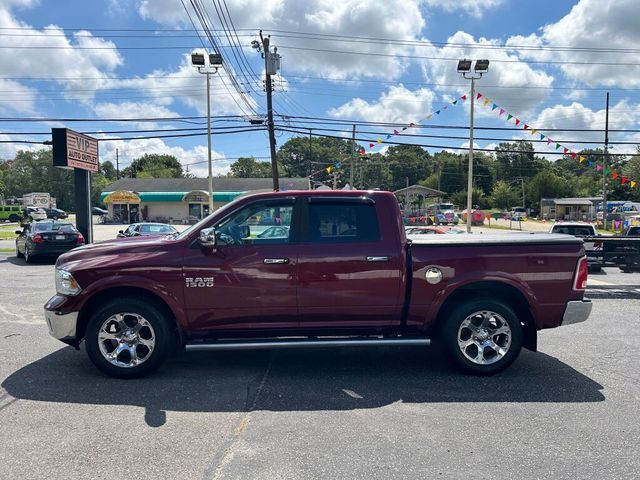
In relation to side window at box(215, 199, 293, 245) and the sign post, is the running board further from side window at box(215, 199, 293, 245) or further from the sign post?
the sign post

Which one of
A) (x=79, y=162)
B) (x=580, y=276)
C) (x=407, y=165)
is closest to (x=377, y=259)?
(x=580, y=276)

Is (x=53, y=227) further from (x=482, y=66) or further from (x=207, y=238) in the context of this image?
(x=482, y=66)

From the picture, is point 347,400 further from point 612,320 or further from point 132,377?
point 612,320

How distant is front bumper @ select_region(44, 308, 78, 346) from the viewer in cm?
469

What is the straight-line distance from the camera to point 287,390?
179 inches

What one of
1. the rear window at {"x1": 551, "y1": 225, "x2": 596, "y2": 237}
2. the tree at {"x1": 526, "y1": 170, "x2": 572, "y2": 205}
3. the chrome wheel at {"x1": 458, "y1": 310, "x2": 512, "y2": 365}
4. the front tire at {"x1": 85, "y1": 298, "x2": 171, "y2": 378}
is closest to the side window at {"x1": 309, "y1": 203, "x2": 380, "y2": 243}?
the chrome wheel at {"x1": 458, "y1": 310, "x2": 512, "y2": 365}

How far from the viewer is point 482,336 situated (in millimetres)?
4945

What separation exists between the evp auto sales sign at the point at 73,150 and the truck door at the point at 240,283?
640 inches

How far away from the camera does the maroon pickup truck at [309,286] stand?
4691 millimetres

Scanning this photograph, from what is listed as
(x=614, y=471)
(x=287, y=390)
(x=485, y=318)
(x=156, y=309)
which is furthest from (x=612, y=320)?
(x=156, y=309)

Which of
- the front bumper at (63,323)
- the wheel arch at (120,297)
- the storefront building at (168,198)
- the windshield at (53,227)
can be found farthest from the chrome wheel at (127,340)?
the storefront building at (168,198)

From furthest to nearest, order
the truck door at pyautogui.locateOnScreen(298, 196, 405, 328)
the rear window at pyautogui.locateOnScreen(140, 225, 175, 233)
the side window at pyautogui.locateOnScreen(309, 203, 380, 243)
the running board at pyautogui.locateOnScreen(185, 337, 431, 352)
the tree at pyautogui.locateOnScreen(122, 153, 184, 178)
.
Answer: the tree at pyautogui.locateOnScreen(122, 153, 184, 178), the rear window at pyautogui.locateOnScreen(140, 225, 175, 233), the side window at pyautogui.locateOnScreen(309, 203, 380, 243), the truck door at pyautogui.locateOnScreen(298, 196, 405, 328), the running board at pyautogui.locateOnScreen(185, 337, 431, 352)

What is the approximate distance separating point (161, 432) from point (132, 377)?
125cm

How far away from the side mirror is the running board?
39.0 inches
